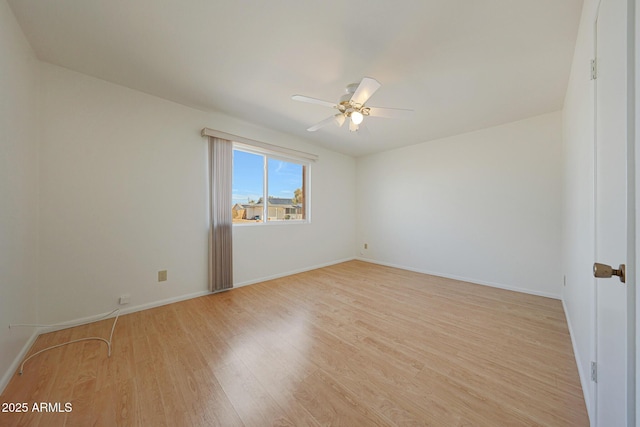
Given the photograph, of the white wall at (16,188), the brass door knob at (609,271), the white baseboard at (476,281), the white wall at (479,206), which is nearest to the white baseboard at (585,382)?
the brass door knob at (609,271)

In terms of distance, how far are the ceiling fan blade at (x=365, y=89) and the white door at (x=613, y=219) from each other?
1129 mm

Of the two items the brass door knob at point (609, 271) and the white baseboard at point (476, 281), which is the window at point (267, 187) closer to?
the white baseboard at point (476, 281)

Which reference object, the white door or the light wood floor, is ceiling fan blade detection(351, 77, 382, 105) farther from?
the light wood floor

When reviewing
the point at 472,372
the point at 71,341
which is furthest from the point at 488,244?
the point at 71,341

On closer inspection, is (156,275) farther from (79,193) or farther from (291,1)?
(291,1)

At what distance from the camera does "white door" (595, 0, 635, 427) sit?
2.18 ft

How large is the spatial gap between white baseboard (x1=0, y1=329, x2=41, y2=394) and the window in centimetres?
211

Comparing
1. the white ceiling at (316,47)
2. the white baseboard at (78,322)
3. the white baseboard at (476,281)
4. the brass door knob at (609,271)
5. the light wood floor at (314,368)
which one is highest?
the white ceiling at (316,47)

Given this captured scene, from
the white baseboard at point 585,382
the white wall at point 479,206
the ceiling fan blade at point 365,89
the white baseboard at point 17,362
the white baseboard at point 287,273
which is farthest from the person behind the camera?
the white baseboard at point 287,273

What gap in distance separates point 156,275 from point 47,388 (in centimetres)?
126

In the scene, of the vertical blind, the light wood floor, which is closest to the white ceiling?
the vertical blind

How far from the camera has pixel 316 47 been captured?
1759 mm

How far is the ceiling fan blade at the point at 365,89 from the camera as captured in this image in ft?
5.57

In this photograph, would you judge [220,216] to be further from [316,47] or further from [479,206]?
[479,206]
